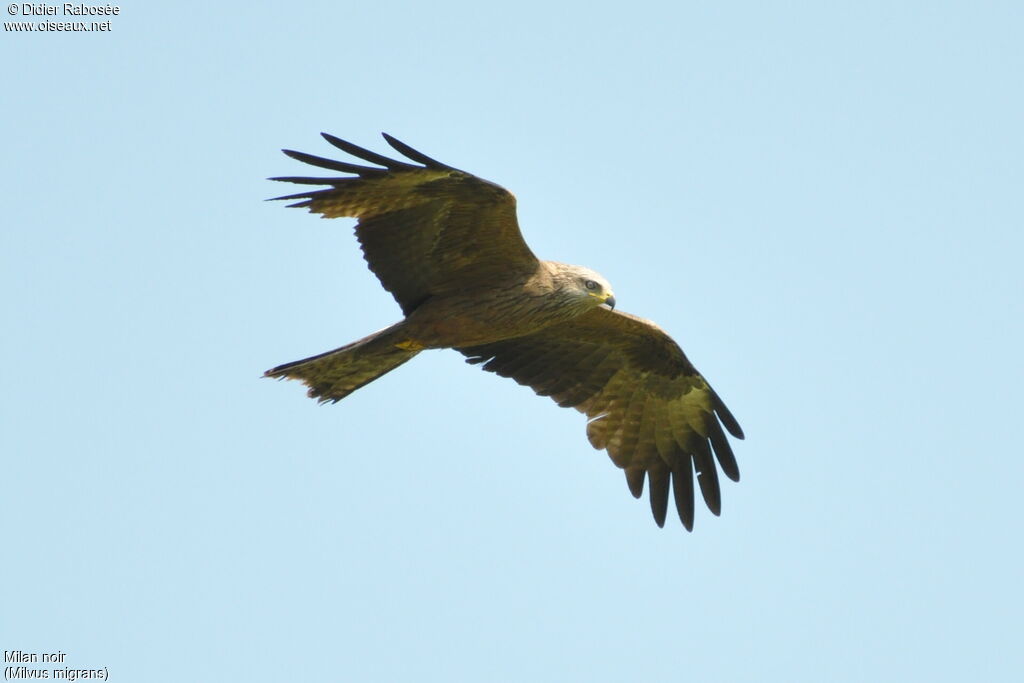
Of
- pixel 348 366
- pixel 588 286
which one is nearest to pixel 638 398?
pixel 588 286

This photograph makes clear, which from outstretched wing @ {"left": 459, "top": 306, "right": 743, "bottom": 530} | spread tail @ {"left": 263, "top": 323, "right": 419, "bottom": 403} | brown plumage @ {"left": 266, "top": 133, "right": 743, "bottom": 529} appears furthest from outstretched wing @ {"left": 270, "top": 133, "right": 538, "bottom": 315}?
outstretched wing @ {"left": 459, "top": 306, "right": 743, "bottom": 530}

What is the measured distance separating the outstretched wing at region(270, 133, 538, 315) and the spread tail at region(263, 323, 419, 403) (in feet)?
1.33

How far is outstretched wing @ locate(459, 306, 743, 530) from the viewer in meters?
12.8

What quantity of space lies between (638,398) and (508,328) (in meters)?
2.18

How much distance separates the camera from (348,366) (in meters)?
11.6

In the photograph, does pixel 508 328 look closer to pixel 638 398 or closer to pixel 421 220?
pixel 421 220

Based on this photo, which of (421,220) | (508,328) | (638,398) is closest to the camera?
(421,220)

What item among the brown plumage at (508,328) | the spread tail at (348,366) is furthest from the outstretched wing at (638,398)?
the spread tail at (348,366)

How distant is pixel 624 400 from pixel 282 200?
398cm

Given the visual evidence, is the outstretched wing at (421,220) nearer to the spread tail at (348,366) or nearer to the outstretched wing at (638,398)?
the spread tail at (348,366)

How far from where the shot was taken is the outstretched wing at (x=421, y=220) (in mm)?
10703

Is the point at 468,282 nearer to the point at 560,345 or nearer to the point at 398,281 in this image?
the point at 398,281

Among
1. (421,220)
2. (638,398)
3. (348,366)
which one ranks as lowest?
(348,366)

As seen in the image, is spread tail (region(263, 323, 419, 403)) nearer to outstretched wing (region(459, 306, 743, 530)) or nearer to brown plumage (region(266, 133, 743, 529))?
brown plumage (region(266, 133, 743, 529))
